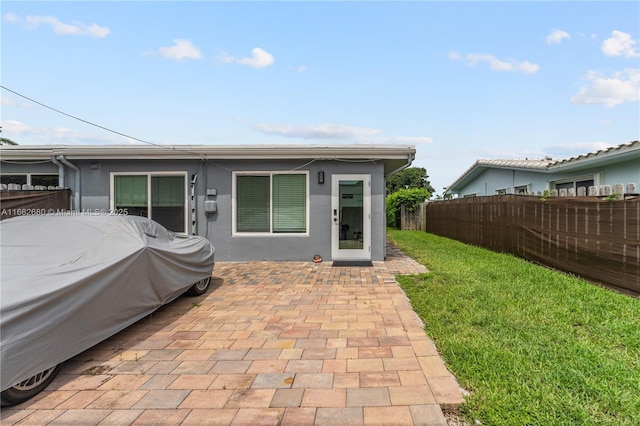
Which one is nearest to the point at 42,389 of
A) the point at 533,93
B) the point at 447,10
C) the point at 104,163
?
the point at 104,163

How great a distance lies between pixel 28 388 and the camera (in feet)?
7.72

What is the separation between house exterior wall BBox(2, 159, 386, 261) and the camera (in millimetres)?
7945

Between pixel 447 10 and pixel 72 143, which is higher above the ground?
pixel 447 10

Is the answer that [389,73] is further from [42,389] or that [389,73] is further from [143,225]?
[42,389]

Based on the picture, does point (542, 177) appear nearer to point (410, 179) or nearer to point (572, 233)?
point (572, 233)

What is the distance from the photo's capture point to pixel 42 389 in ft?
8.11

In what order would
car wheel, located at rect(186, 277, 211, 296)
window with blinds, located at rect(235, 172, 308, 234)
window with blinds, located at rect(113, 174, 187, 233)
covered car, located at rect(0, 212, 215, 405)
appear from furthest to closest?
window with blinds, located at rect(113, 174, 187, 233)
window with blinds, located at rect(235, 172, 308, 234)
car wheel, located at rect(186, 277, 211, 296)
covered car, located at rect(0, 212, 215, 405)

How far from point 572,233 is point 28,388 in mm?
7714

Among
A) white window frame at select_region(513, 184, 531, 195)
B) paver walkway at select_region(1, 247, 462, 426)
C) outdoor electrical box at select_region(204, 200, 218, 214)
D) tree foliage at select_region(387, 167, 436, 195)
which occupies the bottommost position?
paver walkway at select_region(1, 247, 462, 426)

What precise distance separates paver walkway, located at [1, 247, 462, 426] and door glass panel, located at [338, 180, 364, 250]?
3.29 meters

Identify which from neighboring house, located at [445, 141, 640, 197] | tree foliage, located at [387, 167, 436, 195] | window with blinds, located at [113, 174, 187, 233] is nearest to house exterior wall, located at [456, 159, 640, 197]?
neighboring house, located at [445, 141, 640, 197]

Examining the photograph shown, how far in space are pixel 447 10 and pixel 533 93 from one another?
3949mm

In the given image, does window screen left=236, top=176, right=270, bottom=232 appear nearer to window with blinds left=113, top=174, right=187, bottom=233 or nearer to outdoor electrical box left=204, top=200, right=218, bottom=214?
outdoor electrical box left=204, top=200, right=218, bottom=214

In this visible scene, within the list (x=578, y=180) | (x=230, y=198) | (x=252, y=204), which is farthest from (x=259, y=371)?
(x=578, y=180)
